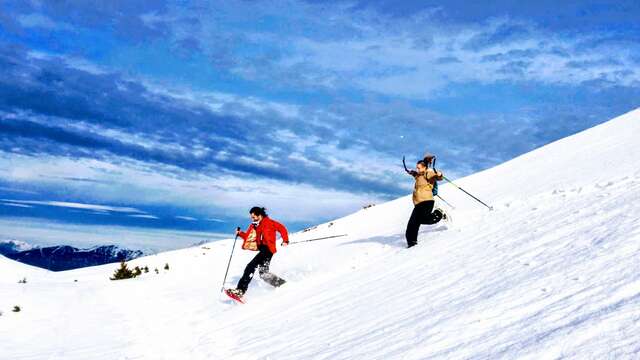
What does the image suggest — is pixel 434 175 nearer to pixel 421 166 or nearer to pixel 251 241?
pixel 421 166

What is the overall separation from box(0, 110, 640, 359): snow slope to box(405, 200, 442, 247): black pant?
349 millimetres

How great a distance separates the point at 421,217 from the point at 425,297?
4.78 meters

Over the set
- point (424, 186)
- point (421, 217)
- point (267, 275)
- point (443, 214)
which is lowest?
point (267, 275)

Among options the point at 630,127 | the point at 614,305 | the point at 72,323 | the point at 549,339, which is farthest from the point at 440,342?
the point at 630,127

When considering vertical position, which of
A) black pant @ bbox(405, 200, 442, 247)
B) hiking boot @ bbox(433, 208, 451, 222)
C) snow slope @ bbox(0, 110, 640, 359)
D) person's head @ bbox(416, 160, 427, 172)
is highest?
person's head @ bbox(416, 160, 427, 172)

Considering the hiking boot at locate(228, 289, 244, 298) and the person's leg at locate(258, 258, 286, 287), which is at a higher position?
the person's leg at locate(258, 258, 286, 287)

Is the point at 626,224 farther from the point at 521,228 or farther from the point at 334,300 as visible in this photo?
the point at 334,300

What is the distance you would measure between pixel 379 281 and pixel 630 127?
578 inches

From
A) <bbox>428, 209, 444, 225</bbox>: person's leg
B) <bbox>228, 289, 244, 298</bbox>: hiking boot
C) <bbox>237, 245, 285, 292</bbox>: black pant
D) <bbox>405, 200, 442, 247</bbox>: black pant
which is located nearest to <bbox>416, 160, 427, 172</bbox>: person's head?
<bbox>405, 200, 442, 247</bbox>: black pant

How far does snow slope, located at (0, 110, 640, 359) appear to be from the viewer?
185 inches

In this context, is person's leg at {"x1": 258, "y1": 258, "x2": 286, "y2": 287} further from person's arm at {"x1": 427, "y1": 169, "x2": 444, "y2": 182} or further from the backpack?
person's arm at {"x1": 427, "y1": 169, "x2": 444, "y2": 182}

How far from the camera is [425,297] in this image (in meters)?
7.06

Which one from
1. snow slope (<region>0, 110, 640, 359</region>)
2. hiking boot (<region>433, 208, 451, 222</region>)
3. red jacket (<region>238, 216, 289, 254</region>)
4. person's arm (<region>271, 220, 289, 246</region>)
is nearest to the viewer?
snow slope (<region>0, 110, 640, 359</region>)

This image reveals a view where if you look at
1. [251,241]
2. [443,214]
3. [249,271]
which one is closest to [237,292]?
[249,271]
